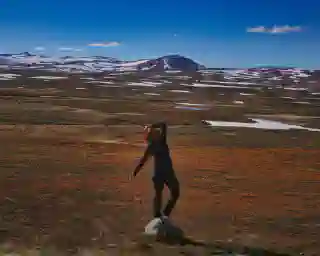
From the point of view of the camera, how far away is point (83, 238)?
7.07 m

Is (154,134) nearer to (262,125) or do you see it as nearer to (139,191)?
(139,191)

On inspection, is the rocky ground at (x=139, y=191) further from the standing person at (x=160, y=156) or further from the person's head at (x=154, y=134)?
the person's head at (x=154, y=134)

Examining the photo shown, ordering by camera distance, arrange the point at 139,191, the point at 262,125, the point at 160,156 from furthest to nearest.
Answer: the point at 262,125 < the point at 139,191 < the point at 160,156

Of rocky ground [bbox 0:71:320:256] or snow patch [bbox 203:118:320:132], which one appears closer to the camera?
rocky ground [bbox 0:71:320:256]

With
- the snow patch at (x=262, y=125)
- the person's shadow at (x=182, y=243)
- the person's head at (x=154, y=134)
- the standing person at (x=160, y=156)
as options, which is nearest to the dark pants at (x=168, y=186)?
the standing person at (x=160, y=156)

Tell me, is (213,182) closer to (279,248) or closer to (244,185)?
(244,185)

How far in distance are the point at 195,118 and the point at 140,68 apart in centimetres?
14632

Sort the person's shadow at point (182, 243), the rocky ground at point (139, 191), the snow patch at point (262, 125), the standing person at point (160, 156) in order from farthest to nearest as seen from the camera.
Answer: the snow patch at point (262, 125) < the rocky ground at point (139, 191) < the standing person at point (160, 156) < the person's shadow at point (182, 243)

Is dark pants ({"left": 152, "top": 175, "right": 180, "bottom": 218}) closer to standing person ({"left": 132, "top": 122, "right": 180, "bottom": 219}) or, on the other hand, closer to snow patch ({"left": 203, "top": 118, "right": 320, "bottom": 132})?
standing person ({"left": 132, "top": 122, "right": 180, "bottom": 219})

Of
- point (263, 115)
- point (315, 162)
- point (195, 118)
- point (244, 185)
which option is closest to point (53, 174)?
point (244, 185)

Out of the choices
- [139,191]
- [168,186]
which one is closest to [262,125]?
[139,191]

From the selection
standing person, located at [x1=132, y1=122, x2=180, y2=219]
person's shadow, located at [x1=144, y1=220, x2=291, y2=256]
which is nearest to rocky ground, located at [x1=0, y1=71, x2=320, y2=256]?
person's shadow, located at [x1=144, y1=220, x2=291, y2=256]

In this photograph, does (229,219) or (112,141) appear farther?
(112,141)

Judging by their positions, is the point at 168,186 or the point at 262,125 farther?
the point at 262,125
